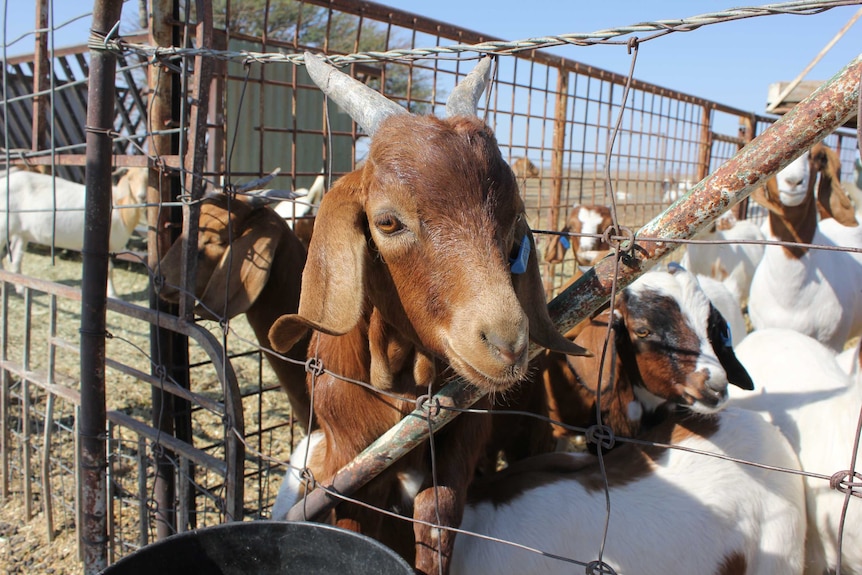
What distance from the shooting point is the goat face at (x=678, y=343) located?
96.2 inches

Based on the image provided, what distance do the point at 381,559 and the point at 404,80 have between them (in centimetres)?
1278

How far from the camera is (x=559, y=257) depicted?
608 centimetres

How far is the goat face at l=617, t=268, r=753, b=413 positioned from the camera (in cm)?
244

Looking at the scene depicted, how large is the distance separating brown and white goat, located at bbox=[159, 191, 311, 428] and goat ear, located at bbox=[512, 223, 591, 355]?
1.47 meters

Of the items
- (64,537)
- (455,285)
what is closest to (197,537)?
(455,285)

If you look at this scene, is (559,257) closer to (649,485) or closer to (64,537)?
→ (649,485)

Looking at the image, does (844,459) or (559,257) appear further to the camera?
(559,257)

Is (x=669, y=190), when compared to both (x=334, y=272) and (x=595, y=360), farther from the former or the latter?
(x=334, y=272)

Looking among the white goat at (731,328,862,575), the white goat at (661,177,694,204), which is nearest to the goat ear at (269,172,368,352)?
the white goat at (731,328,862,575)

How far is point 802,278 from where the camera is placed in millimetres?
4516

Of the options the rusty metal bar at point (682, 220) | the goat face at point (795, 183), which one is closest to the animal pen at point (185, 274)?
the rusty metal bar at point (682, 220)

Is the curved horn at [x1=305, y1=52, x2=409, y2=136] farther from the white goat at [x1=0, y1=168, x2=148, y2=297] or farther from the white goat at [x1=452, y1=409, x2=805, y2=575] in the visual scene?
the white goat at [x1=0, y1=168, x2=148, y2=297]

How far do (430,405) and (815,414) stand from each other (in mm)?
1797

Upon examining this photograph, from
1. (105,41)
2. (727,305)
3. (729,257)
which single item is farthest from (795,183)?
(105,41)
